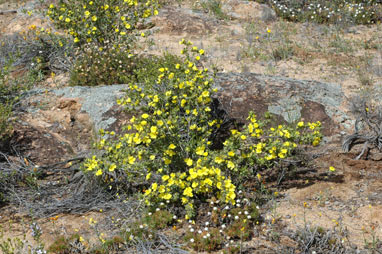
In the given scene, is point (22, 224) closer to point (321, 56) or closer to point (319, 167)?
point (319, 167)

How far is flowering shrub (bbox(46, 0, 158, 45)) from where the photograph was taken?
6098 mm

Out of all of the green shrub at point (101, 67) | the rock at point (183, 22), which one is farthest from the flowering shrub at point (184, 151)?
the rock at point (183, 22)

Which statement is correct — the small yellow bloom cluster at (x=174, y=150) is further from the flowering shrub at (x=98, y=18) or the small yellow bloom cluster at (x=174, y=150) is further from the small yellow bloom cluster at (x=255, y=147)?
the flowering shrub at (x=98, y=18)

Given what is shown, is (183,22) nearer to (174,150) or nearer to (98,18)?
(98,18)

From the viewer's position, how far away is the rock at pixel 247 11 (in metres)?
9.11

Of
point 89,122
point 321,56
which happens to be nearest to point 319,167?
point 89,122

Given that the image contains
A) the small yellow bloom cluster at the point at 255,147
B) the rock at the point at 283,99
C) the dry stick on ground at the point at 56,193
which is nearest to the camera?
the small yellow bloom cluster at the point at 255,147

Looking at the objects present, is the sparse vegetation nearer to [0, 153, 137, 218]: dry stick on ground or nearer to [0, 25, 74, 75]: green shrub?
[0, 153, 137, 218]: dry stick on ground

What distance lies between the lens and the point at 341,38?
816 cm

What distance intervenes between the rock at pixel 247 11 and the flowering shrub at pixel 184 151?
5392mm

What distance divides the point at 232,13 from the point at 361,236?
679 centimetres

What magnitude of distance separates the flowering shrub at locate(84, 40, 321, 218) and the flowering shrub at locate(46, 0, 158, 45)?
2.47 m

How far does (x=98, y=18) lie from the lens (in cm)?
623

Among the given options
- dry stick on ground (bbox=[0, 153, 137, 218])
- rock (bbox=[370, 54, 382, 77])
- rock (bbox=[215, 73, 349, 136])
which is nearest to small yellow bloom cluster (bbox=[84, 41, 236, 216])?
dry stick on ground (bbox=[0, 153, 137, 218])
